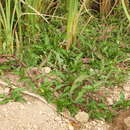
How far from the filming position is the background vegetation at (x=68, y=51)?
6.37 feet

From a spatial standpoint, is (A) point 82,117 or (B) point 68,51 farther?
(B) point 68,51

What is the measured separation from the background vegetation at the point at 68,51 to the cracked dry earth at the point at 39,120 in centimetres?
6

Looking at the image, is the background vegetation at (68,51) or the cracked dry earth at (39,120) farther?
the background vegetation at (68,51)

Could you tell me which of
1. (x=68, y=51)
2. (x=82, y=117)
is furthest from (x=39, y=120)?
(x=68, y=51)

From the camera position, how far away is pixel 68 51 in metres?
2.30

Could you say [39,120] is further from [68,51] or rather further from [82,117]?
[68,51]

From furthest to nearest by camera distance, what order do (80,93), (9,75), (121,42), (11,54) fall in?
(121,42) → (11,54) → (9,75) → (80,93)

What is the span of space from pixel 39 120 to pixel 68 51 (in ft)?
2.22

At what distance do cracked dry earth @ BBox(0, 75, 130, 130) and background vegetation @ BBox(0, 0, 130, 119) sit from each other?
0.06 meters

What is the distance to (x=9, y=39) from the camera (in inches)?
87.4

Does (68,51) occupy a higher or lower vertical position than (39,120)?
higher

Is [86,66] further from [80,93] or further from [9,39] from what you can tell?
[9,39]

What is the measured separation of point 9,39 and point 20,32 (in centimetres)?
12

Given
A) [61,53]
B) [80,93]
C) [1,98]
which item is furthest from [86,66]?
[1,98]
